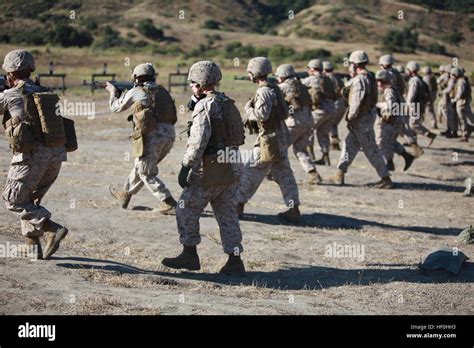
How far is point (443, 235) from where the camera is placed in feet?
37.0

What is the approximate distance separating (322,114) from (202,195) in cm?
842

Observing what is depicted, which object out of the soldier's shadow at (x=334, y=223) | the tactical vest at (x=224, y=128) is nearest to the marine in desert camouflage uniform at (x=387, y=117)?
the soldier's shadow at (x=334, y=223)

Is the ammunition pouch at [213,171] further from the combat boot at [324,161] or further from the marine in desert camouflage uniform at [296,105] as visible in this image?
the combat boot at [324,161]

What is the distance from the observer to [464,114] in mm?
21859

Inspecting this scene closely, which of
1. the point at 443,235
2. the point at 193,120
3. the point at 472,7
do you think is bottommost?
the point at 443,235

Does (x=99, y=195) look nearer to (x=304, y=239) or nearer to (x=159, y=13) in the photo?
(x=304, y=239)

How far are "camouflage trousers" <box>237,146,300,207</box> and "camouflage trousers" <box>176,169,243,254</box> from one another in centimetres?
267

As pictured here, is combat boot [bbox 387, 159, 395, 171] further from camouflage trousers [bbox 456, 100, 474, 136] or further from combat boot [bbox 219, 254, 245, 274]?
combat boot [bbox 219, 254, 245, 274]

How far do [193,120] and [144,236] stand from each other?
8.33ft

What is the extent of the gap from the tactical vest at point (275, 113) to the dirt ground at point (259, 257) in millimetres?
1134

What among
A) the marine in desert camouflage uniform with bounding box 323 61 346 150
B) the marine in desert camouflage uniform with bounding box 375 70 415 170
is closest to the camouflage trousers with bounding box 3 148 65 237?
the marine in desert camouflage uniform with bounding box 375 70 415 170

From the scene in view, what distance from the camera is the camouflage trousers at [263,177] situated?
10.9 metres

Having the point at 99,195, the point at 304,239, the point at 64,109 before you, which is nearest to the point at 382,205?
the point at 304,239

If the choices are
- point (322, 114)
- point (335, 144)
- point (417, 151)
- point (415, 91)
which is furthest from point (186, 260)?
point (415, 91)
